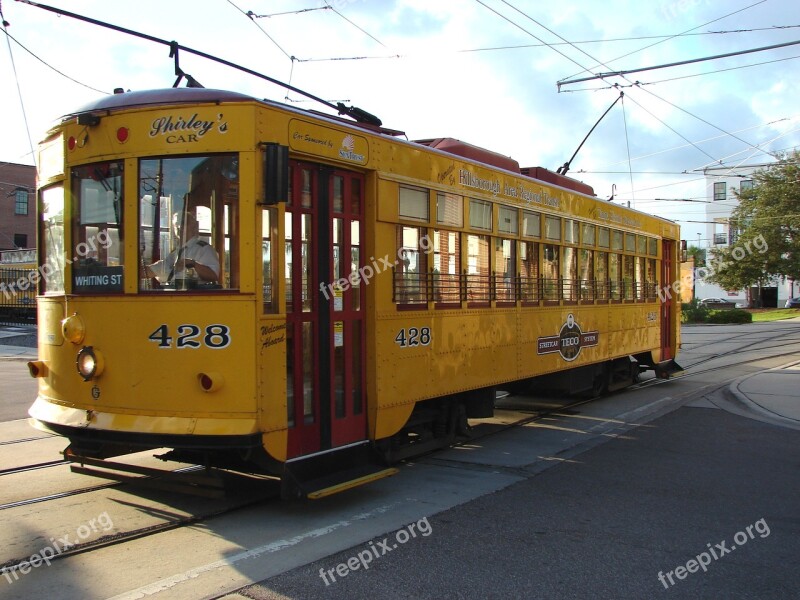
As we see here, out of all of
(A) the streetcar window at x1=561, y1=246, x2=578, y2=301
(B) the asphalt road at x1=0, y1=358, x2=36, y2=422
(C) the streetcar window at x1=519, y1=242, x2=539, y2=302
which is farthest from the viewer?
(B) the asphalt road at x1=0, y1=358, x2=36, y2=422

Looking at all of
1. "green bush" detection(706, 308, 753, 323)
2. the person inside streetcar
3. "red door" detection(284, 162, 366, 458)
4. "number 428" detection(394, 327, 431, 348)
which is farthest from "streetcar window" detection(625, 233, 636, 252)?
"green bush" detection(706, 308, 753, 323)

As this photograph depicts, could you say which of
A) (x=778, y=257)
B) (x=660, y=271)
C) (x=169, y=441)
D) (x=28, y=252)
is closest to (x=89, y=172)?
(x=169, y=441)

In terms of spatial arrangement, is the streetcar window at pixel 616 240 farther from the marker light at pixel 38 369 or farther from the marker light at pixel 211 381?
the marker light at pixel 38 369

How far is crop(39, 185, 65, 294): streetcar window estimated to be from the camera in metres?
5.64

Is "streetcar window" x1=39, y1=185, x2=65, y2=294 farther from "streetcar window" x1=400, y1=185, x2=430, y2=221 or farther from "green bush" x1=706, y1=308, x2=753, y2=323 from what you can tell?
"green bush" x1=706, y1=308, x2=753, y2=323

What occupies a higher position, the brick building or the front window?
the brick building

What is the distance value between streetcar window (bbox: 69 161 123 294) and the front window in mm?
281

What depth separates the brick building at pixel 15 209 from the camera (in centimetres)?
4766

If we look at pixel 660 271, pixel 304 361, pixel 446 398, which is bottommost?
pixel 446 398

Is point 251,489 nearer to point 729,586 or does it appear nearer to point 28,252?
point 729,586

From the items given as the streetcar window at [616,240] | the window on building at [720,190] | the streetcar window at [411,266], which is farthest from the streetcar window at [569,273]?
the window on building at [720,190]

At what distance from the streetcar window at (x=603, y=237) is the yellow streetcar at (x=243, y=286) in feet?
14.1

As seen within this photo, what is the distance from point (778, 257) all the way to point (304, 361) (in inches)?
1650

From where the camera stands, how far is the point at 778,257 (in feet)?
134
